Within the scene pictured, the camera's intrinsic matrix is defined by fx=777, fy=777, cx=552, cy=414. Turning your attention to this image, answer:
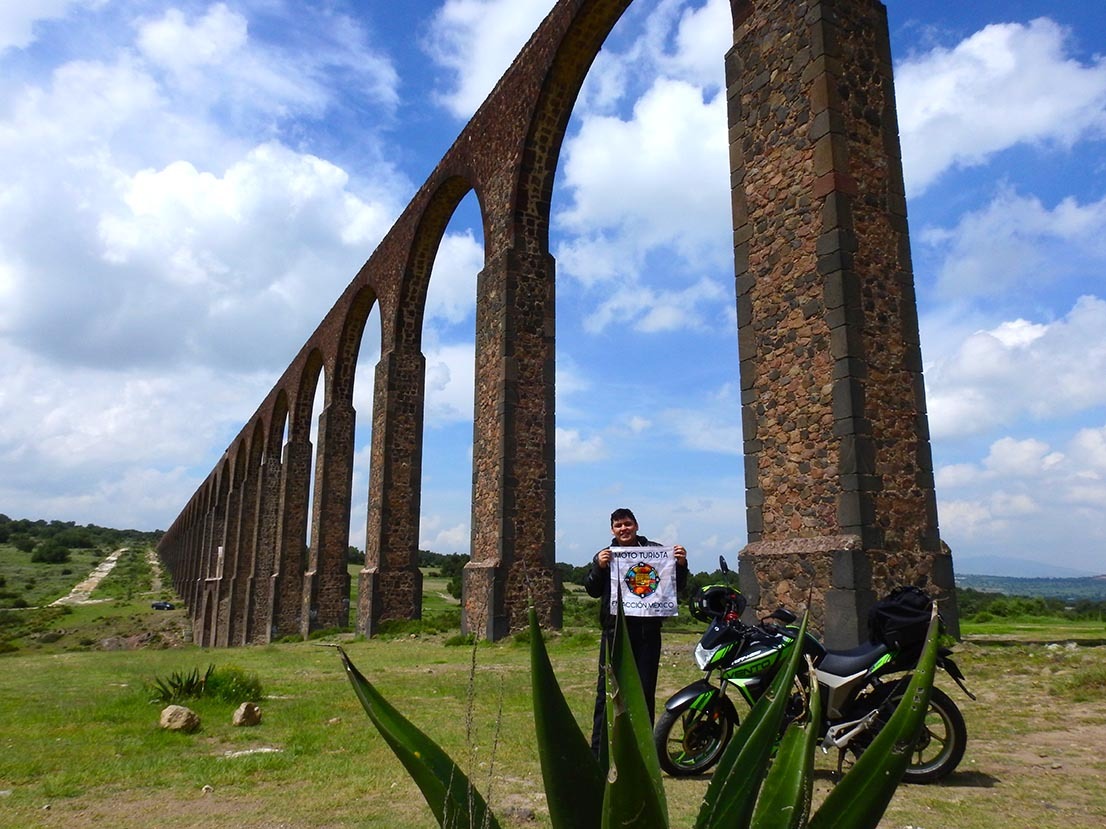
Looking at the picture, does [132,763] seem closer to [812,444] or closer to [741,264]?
[812,444]

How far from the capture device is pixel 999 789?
11.7ft

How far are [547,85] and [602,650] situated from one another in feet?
37.7

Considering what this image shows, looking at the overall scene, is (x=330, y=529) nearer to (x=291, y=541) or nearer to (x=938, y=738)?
(x=291, y=541)

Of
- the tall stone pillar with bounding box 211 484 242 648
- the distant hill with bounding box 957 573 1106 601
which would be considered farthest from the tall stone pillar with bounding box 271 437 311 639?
the distant hill with bounding box 957 573 1106 601

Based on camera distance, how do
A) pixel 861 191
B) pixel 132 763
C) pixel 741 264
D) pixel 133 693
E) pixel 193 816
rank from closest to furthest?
pixel 193 816
pixel 132 763
pixel 133 693
pixel 861 191
pixel 741 264

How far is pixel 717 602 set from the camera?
4141 mm

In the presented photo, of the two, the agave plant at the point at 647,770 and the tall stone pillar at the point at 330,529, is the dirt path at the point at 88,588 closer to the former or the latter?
the tall stone pillar at the point at 330,529

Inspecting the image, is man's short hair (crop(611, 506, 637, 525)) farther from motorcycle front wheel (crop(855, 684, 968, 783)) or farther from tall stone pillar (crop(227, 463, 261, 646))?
tall stone pillar (crop(227, 463, 261, 646))

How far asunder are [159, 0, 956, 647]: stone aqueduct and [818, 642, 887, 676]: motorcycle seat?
3.64 ft

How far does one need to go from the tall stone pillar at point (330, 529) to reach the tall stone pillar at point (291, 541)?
2673mm

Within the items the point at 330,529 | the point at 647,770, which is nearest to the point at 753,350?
the point at 647,770

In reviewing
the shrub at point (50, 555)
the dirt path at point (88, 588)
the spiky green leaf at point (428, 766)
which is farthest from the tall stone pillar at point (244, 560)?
the shrub at point (50, 555)

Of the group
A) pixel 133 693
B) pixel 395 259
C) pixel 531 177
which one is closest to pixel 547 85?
pixel 531 177

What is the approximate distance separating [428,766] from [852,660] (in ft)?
9.16
